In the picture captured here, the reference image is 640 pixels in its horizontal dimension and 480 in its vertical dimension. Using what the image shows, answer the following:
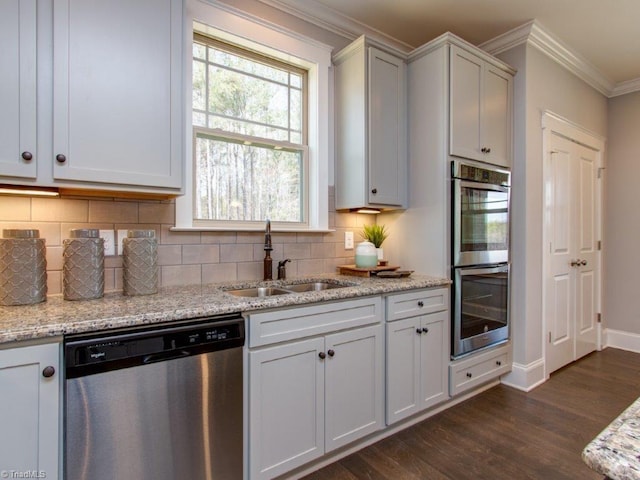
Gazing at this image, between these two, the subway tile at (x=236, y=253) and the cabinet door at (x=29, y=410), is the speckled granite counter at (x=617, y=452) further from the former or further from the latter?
the subway tile at (x=236, y=253)

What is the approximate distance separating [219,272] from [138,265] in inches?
20.8

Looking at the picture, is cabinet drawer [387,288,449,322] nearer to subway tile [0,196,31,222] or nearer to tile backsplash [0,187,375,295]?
tile backsplash [0,187,375,295]

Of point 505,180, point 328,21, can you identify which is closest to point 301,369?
point 505,180

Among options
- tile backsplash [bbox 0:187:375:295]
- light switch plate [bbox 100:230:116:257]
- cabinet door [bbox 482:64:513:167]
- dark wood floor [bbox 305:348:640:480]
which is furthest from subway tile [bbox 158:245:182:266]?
cabinet door [bbox 482:64:513:167]

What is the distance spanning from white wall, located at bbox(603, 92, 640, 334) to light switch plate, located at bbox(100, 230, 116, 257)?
4765mm

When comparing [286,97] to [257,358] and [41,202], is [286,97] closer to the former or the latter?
[41,202]

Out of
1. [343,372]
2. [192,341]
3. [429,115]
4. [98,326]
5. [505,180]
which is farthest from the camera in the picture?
[505,180]

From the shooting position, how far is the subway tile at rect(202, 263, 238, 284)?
6.94ft

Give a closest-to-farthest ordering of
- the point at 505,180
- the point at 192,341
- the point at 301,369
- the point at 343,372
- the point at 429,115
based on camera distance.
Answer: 1. the point at 192,341
2. the point at 301,369
3. the point at 343,372
4. the point at 429,115
5. the point at 505,180

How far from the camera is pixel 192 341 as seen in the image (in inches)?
54.9

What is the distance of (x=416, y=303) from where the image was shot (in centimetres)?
224

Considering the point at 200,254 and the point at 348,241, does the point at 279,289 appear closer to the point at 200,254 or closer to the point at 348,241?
the point at 200,254

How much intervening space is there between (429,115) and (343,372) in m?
1.87

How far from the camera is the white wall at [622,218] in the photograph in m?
3.80
